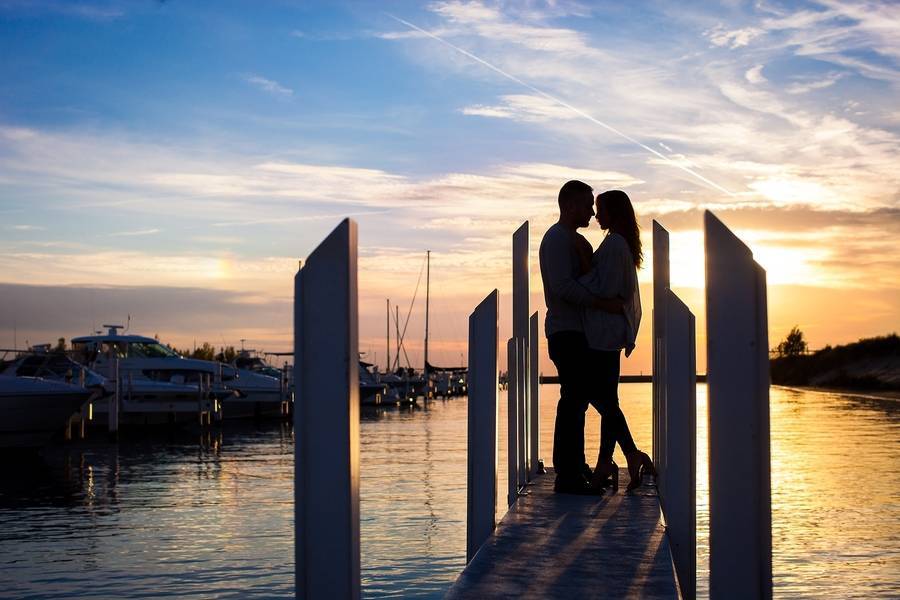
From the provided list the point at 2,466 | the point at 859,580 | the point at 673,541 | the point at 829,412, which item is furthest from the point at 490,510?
the point at 829,412

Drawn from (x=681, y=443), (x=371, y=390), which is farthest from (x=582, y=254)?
(x=371, y=390)

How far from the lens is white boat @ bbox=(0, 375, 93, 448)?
81.8 feet

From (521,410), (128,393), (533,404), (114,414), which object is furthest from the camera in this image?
(128,393)

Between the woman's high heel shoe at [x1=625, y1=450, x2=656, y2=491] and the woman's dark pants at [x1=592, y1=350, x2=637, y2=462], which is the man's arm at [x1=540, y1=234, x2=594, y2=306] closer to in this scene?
the woman's dark pants at [x1=592, y1=350, x2=637, y2=462]

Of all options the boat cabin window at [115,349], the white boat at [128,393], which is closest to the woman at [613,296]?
the white boat at [128,393]

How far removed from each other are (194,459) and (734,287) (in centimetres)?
2447

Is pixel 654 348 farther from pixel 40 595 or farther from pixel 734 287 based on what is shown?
pixel 40 595

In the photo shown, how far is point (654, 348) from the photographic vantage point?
7.33m

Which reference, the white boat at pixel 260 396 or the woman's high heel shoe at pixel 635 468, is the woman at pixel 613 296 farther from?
A: the white boat at pixel 260 396

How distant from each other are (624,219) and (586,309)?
67cm

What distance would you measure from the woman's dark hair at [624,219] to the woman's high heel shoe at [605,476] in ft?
4.49

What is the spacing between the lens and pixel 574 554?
508cm

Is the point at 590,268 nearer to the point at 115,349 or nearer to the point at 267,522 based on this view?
the point at 267,522

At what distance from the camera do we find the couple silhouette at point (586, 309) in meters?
6.77
